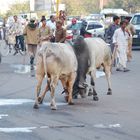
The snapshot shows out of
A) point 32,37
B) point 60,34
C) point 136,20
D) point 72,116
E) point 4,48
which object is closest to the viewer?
point 72,116

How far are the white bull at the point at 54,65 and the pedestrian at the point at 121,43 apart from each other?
7407 mm

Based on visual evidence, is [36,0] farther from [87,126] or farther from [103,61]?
[87,126]

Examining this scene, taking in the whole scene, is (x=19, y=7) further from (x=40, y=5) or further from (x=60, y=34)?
(x=60, y=34)

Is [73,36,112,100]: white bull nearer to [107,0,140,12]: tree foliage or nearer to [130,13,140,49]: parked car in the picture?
[130,13,140,49]: parked car

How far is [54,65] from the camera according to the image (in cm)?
1128

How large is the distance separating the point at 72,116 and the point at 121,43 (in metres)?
9.31

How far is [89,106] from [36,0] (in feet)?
70.4

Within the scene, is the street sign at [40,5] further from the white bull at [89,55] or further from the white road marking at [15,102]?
the white road marking at [15,102]

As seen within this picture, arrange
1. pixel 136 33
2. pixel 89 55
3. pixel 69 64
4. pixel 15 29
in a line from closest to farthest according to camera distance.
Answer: pixel 69 64, pixel 89 55, pixel 15 29, pixel 136 33

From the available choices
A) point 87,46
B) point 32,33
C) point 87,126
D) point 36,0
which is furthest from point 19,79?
point 36,0

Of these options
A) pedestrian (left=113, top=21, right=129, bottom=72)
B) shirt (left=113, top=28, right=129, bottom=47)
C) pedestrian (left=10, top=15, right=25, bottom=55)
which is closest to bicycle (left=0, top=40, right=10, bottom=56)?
pedestrian (left=10, top=15, right=25, bottom=55)

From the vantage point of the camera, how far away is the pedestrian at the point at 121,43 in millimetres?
19203

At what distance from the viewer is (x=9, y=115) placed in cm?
1057

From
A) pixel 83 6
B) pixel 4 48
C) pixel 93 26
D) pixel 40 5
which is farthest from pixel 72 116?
pixel 83 6
